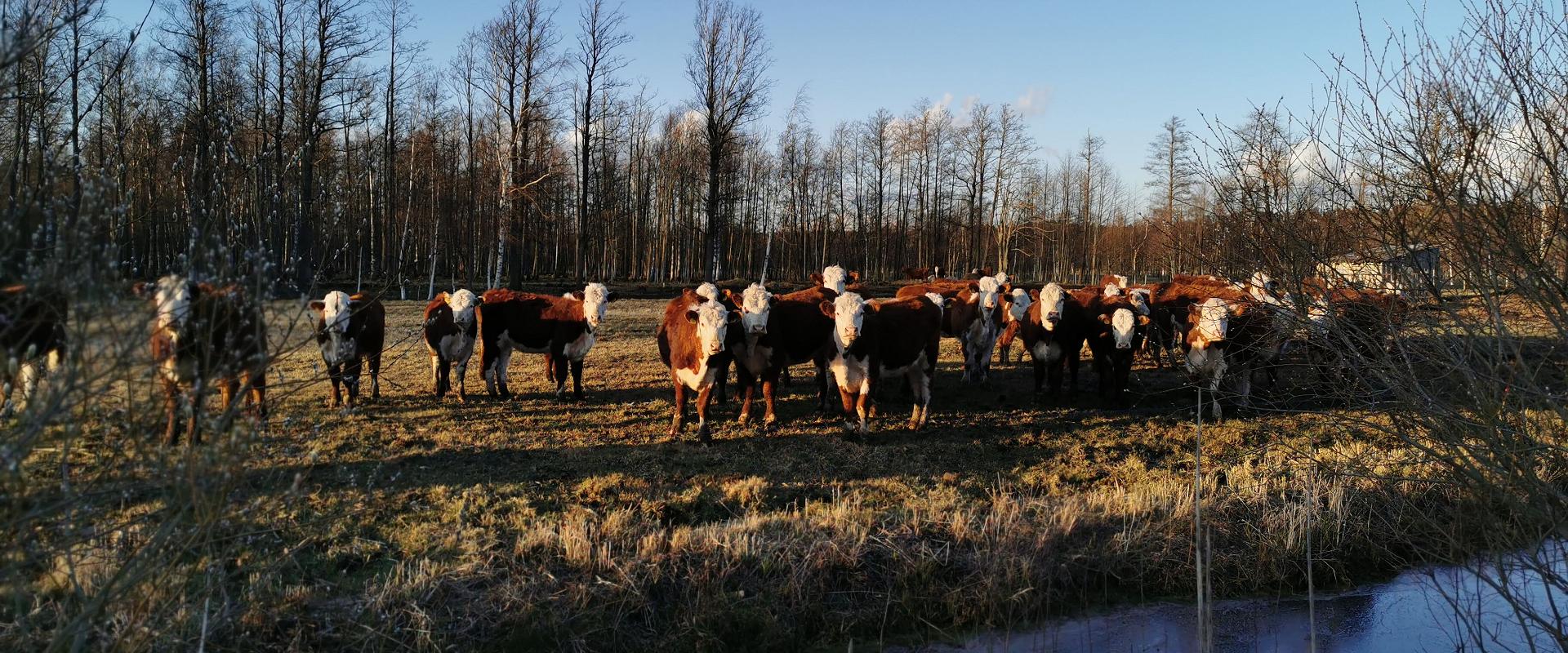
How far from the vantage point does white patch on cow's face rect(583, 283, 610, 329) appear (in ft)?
43.4

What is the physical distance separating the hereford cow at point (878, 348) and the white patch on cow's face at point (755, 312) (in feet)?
3.02

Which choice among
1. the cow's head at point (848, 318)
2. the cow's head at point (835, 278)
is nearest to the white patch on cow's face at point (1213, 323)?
the cow's head at point (848, 318)

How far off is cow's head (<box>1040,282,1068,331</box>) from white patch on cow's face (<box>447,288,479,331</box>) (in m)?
8.59

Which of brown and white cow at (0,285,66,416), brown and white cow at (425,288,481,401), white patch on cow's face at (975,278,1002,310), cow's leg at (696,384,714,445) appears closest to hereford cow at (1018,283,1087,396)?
white patch on cow's face at (975,278,1002,310)

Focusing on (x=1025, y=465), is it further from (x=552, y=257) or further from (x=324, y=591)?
(x=552, y=257)

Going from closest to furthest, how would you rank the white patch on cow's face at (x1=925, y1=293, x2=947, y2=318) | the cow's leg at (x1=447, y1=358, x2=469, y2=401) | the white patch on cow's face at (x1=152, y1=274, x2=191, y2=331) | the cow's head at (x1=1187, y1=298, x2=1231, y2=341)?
the white patch on cow's face at (x1=152, y1=274, x2=191, y2=331), the cow's head at (x1=1187, y1=298, x2=1231, y2=341), the cow's leg at (x1=447, y1=358, x2=469, y2=401), the white patch on cow's face at (x1=925, y1=293, x2=947, y2=318)

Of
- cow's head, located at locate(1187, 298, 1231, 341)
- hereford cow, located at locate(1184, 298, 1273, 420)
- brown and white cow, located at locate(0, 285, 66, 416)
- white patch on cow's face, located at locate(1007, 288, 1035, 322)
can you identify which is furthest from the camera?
white patch on cow's face, located at locate(1007, 288, 1035, 322)

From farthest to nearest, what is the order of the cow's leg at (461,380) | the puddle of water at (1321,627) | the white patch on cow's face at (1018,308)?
the white patch on cow's face at (1018,308)
the cow's leg at (461,380)
the puddle of water at (1321,627)

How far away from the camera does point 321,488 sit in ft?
25.5

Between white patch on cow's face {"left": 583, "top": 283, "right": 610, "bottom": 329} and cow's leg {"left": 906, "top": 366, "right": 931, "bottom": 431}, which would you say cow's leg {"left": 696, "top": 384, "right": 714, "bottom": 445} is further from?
white patch on cow's face {"left": 583, "top": 283, "right": 610, "bottom": 329}

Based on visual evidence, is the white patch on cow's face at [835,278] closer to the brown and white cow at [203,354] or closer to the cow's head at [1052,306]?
the cow's head at [1052,306]

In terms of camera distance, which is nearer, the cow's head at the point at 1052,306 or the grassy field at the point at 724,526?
the grassy field at the point at 724,526

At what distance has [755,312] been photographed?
438 inches

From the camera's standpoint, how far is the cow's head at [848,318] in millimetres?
11031
